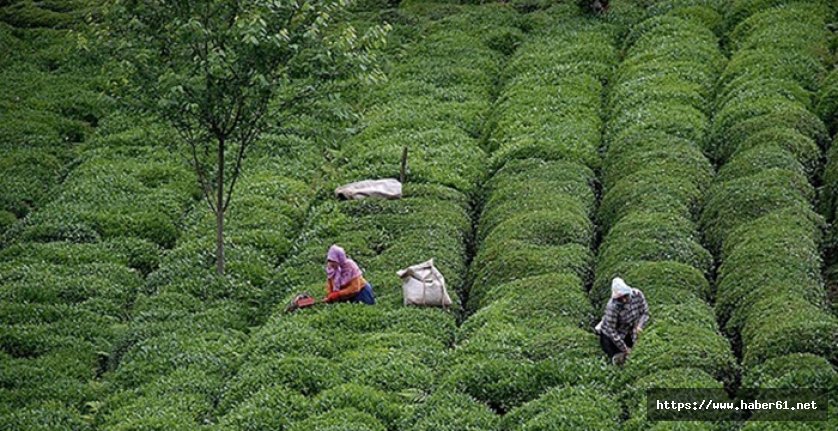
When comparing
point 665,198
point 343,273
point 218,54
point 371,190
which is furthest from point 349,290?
point 665,198

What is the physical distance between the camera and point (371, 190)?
128 ft

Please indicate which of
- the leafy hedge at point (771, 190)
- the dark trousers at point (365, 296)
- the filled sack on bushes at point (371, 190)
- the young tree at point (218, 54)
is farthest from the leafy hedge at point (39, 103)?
the leafy hedge at point (771, 190)

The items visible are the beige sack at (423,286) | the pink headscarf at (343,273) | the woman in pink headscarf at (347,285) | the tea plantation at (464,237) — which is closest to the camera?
the tea plantation at (464,237)

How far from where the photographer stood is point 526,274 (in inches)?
1270

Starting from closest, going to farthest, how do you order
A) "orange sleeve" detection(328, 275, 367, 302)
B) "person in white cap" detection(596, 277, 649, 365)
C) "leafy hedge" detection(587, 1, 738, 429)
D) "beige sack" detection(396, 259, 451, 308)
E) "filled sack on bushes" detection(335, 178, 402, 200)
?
"leafy hedge" detection(587, 1, 738, 429) → "person in white cap" detection(596, 277, 649, 365) → "orange sleeve" detection(328, 275, 367, 302) → "beige sack" detection(396, 259, 451, 308) → "filled sack on bushes" detection(335, 178, 402, 200)

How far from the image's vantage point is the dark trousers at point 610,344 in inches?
1050

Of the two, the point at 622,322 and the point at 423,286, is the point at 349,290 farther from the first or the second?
the point at 622,322

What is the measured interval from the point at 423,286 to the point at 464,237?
19.7 ft

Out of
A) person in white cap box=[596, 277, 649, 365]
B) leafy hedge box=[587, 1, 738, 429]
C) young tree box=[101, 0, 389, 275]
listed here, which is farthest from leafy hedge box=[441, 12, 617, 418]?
young tree box=[101, 0, 389, 275]

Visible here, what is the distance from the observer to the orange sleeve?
101 ft

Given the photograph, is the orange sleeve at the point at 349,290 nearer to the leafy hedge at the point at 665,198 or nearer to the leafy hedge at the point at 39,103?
the leafy hedge at the point at 665,198

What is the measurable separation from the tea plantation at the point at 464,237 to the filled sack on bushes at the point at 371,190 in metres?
0.52

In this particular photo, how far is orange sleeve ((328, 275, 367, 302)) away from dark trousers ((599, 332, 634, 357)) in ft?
22.2

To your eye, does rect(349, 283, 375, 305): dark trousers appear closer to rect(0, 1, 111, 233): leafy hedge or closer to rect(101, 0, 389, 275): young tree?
rect(101, 0, 389, 275): young tree
